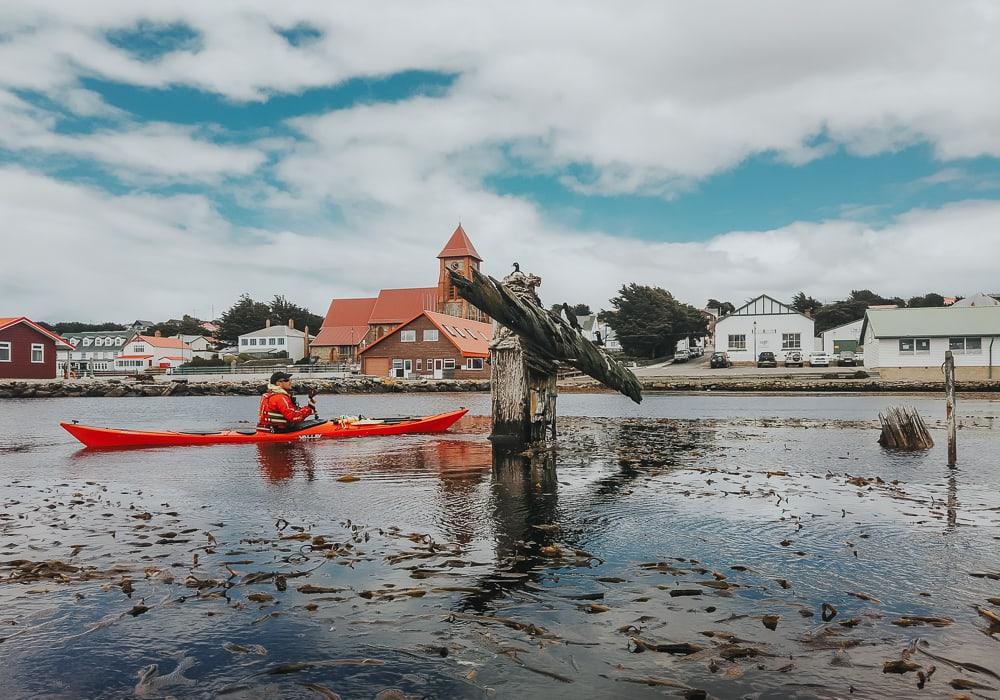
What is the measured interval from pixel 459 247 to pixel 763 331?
150 feet

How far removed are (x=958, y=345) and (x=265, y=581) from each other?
67.4 meters

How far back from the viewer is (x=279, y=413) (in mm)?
20078

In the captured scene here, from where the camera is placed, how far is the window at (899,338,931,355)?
5956 centimetres

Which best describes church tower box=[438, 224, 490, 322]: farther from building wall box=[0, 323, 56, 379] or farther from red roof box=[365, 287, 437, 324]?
building wall box=[0, 323, 56, 379]

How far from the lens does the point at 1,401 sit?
4875cm

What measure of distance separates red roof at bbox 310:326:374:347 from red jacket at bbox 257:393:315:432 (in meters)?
81.5

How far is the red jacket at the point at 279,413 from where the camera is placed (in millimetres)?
19984

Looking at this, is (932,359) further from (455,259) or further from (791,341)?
(455,259)

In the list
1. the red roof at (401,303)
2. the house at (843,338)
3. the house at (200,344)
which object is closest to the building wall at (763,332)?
the house at (843,338)

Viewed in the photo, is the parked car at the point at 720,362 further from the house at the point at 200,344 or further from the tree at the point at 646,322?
the house at the point at 200,344

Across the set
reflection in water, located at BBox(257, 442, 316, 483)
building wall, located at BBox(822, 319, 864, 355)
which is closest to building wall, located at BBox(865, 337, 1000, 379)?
building wall, located at BBox(822, 319, 864, 355)

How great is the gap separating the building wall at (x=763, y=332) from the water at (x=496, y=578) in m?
68.1

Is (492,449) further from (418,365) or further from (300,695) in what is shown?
(418,365)

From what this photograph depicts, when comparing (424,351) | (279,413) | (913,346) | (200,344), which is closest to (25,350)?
(424,351)
